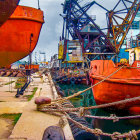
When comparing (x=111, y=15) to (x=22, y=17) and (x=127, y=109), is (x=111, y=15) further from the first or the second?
(x=22, y=17)

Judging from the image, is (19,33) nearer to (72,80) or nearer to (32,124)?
(32,124)

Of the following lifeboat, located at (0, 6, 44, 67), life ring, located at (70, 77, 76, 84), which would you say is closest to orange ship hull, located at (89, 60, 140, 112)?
lifeboat, located at (0, 6, 44, 67)

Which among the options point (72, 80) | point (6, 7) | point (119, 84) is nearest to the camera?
point (6, 7)

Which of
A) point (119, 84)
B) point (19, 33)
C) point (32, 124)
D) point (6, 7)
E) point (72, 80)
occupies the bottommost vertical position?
point (72, 80)

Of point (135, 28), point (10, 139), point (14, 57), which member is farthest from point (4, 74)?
point (135, 28)

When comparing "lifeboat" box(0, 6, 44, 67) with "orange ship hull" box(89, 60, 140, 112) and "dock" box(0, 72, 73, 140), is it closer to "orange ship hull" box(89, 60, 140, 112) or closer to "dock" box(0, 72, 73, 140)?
"dock" box(0, 72, 73, 140)

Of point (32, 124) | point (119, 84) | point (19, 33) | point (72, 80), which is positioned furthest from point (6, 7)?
point (72, 80)

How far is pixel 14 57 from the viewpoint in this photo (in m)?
5.18

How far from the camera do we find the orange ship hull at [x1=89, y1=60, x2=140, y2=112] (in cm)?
631

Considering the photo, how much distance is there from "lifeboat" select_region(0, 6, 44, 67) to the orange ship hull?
374 centimetres

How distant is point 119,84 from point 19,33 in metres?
4.62

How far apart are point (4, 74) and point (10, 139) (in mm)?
17255

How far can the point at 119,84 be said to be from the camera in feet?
21.7

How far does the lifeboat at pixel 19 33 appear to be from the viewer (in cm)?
469
